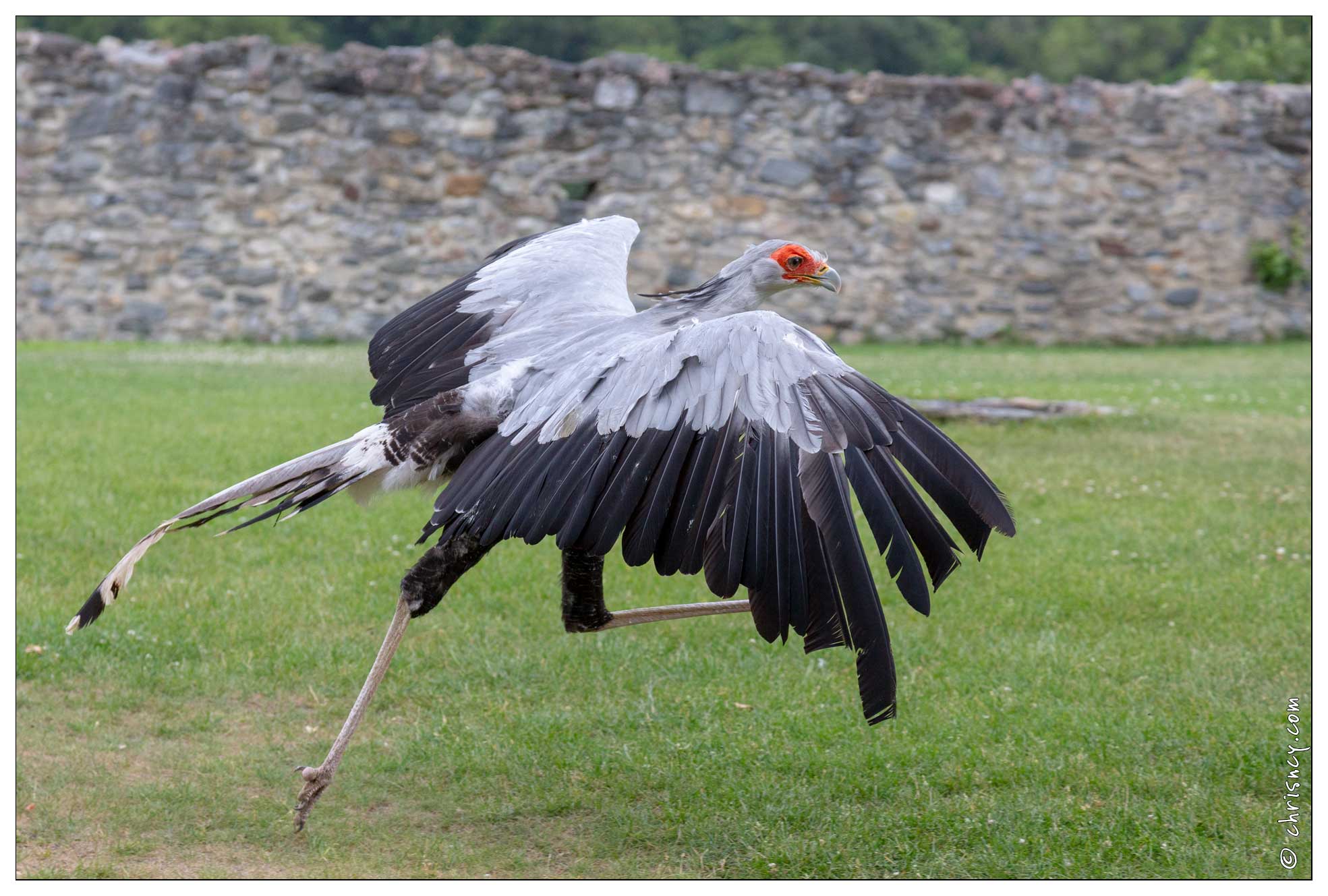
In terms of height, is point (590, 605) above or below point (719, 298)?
below

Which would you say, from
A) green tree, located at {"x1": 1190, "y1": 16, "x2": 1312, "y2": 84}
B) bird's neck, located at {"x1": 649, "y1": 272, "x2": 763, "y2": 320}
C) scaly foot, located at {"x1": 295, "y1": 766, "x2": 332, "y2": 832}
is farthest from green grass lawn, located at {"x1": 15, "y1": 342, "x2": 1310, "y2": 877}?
green tree, located at {"x1": 1190, "y1": 16, "x2": 1312, "y2": 84}

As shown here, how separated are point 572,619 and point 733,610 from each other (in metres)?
0.47

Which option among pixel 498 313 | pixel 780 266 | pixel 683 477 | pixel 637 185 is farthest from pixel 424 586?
pixel 637 185

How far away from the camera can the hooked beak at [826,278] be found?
427cm

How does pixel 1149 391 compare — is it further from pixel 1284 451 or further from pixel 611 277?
pixel 611 277

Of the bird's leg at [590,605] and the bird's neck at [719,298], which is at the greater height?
the bird's neck at [719,298]

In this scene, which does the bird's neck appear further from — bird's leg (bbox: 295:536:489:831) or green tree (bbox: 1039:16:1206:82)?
green tree (bbox: 1039:16:1206:82)

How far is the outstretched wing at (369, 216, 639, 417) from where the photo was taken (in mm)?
4184

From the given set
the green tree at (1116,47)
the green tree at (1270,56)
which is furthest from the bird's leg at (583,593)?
the green tree at (1116,47)

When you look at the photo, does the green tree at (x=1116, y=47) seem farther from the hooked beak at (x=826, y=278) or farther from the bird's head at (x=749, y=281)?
the bird's head at (x=749, y=281)

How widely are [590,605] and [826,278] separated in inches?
51.5

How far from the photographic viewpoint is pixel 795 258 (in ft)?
13.7

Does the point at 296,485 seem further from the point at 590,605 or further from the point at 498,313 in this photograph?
the point at 498,313

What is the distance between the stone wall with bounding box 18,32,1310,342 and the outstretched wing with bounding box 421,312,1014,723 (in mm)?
11029
